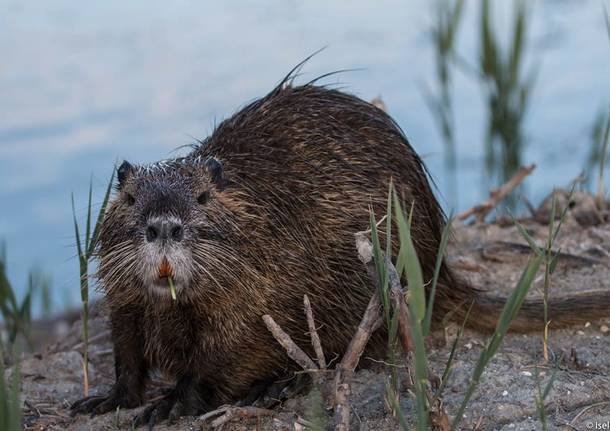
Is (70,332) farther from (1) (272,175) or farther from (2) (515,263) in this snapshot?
(2) (515,263)

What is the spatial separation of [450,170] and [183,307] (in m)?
2.74

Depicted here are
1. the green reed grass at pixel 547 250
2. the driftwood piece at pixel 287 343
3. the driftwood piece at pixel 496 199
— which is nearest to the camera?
the green reed grass at pixel 547 250

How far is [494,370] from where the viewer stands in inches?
109

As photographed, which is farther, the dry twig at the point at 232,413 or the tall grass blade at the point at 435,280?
the dry twig at the point at 232,413

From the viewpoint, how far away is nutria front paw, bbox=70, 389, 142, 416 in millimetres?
2982

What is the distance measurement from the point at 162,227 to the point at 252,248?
0.42 meters

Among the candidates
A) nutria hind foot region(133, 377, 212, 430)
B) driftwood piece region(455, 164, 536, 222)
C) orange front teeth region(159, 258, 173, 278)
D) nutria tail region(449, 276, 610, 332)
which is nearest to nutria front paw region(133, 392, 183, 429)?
nutria hind foot region(133, 377, 212, 430)

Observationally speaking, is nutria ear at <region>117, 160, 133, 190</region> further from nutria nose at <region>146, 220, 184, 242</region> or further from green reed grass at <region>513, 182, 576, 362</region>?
green reed grass at <region>513, 182, 576, 362</region>

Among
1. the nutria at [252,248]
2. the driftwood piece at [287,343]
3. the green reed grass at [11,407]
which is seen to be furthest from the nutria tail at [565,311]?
the green reed grass at [11,407]

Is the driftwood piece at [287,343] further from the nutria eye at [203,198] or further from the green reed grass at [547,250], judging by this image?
the green reed grass at [547,250]

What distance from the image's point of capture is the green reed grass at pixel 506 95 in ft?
17.7

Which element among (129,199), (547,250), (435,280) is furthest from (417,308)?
(129,199)

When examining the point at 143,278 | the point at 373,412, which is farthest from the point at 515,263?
the point at 143,278

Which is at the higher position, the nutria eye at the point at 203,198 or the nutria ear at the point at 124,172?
the nutria ear at the point at 124,172
